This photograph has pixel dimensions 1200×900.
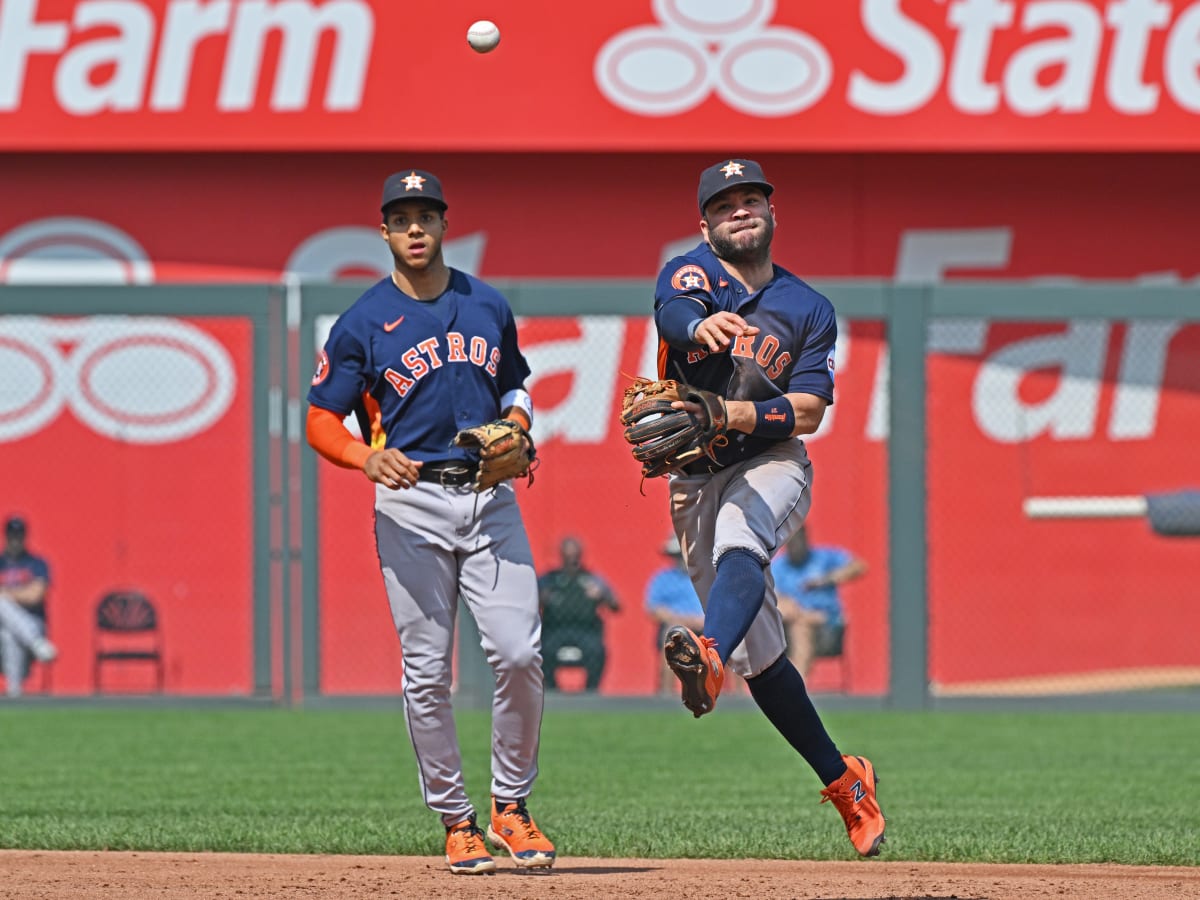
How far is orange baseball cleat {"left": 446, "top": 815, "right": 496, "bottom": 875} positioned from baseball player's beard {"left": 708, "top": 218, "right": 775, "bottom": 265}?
6.01 feet

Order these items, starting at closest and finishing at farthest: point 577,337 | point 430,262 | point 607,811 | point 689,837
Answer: point 430,262
point 689,837
point 607,811
point 577,337

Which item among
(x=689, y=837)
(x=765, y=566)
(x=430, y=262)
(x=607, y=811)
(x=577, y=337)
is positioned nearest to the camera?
(x=765, y=566)

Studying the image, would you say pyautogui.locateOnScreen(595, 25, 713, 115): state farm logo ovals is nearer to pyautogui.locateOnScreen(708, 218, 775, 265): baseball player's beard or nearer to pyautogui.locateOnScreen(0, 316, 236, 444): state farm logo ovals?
pyautogui.locateOnScreen(0, 316, 236, 444): state farm logo ovals

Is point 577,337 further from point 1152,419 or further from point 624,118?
point 1152,419

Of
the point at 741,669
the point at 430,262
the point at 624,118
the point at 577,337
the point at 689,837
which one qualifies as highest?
the point at 624,118

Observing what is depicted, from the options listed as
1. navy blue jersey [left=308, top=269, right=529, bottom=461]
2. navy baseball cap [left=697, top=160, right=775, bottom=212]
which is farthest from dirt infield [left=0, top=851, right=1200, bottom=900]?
navy baseball cap [left=697, top=160, right=775, bottom=212]

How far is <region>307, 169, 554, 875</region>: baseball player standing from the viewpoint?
596cm

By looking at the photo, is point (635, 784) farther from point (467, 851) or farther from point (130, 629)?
point (130, 629)

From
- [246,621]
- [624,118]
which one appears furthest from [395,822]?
[624,118]

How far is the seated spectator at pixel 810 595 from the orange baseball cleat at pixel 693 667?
7431 millimetres

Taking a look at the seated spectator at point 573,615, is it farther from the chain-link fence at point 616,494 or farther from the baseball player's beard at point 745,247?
the baseball player's beard at point 745,247

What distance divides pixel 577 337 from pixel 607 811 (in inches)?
248

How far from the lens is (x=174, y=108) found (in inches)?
566

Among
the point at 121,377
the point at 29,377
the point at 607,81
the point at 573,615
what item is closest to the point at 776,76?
the point at 607,81
